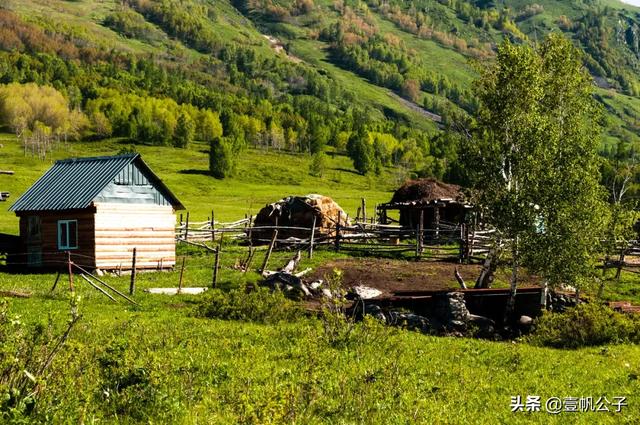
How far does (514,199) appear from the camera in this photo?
79.2ft

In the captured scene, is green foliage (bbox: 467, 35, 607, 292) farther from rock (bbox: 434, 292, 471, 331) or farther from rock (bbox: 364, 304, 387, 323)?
rock (bbox: 364, 304, 387, 323)

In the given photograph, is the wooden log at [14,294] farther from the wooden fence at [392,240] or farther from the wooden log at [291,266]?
the wooden fence at [392,240]

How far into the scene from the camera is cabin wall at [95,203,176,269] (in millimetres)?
35000

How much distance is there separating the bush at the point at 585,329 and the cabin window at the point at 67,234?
26.1 m

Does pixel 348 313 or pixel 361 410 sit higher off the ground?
pixel 361 410

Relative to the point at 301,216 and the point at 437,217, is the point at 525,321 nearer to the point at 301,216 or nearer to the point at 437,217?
the point at 437,217

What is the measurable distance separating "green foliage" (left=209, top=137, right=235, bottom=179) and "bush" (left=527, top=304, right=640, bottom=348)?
341ft

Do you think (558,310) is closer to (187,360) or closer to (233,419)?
(187,360)

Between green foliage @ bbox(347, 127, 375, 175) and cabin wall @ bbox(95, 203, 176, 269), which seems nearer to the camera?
cabin wall @ bbox(95, 203, 176, 269)

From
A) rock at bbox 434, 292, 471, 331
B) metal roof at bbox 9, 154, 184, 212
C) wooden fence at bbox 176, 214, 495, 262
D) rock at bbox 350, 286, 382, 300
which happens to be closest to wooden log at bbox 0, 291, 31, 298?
metal roof at bbox 9, 154, 184, 212

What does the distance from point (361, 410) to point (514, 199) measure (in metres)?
15.9

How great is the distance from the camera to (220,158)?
397 ft

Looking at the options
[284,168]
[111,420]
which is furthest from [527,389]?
[284,168]

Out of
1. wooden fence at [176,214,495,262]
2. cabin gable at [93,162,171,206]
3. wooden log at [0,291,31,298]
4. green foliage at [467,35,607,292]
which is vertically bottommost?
wooden fence at [176,214,495,262]
